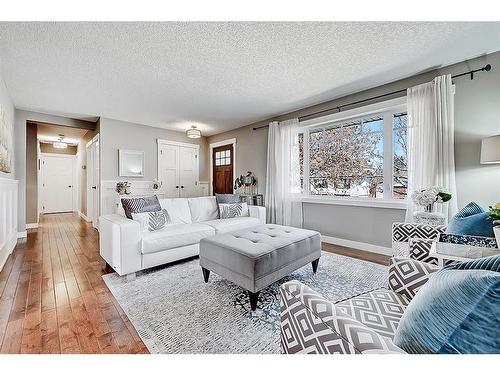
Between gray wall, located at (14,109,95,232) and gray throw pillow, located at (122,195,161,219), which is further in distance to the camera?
gray wall, located at (14,109,95,232)

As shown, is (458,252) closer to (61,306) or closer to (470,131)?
(470,131)

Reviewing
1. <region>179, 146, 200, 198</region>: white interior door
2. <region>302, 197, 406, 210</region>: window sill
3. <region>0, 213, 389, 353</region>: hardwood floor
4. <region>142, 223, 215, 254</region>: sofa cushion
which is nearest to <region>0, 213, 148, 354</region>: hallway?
<region>0, 213, 389, 353</region>: hardwood floor

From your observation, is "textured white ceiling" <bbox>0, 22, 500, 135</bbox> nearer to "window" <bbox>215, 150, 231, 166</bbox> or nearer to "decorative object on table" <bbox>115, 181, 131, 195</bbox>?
"decorative object on table" <bbox>115, 181, 131, 195</bbox>

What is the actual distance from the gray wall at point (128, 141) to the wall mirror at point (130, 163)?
82 mm

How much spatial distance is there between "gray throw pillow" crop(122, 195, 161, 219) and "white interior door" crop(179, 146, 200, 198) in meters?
3.15

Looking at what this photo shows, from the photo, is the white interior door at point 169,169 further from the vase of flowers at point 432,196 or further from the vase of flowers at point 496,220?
the vase of flowers at point 496,220

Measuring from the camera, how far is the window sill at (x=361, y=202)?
3066 millimetres

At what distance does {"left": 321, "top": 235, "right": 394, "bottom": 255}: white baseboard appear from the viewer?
3171 mm

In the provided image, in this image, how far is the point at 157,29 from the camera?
1.95 meters

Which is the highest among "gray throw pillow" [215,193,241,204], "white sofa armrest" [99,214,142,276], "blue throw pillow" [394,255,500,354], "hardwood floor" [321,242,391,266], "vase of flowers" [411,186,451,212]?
"vase of flowers" [411,186,451,212]

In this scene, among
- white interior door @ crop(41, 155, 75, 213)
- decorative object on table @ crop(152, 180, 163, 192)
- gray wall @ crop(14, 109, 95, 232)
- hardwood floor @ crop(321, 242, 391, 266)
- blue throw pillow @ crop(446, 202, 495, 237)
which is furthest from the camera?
white interior door @ crop(41, 155, 75, 213)

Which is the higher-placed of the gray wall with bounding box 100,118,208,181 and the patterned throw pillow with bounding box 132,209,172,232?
the gray wall with bounding box 100,118,208,181
